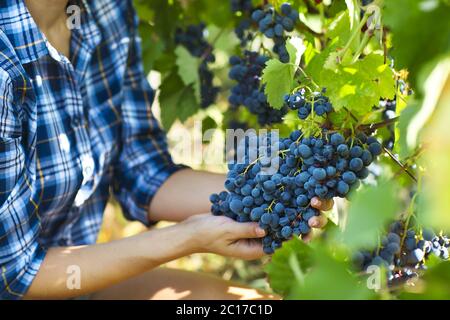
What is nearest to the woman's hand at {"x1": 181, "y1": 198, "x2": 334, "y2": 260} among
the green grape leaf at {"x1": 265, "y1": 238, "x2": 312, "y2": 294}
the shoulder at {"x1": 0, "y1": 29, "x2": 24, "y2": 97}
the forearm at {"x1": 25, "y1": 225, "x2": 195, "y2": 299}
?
the forearm at {"x1": 25, "y1": 225, "x2": 195, "y2": 299}

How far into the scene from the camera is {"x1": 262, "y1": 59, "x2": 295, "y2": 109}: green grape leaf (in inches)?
43.9

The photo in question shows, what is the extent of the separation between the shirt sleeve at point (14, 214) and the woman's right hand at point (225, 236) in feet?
1.09

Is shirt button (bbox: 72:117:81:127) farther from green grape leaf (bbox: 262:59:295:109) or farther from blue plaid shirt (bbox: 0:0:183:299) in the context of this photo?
green grape leaf (bbox: 262:59:295:109)

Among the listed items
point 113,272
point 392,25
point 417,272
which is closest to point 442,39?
point 392,25

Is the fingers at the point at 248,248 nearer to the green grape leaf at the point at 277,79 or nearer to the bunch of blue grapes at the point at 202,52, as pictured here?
the green grape leaf at the point at 277,79

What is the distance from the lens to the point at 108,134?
165cm

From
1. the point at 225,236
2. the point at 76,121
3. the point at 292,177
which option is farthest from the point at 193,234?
the point at 76,121

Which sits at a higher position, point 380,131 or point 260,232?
point 380,131

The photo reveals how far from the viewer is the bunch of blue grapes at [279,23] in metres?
1.36

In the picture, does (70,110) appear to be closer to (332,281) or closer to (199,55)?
(199,55)

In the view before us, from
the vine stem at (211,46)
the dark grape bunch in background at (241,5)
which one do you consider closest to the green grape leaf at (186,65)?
the vine stem at (211,46)

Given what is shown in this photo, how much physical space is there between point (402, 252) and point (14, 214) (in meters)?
0.74

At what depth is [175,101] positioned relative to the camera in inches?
71.3

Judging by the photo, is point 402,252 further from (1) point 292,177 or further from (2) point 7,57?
(2) point 7,57
